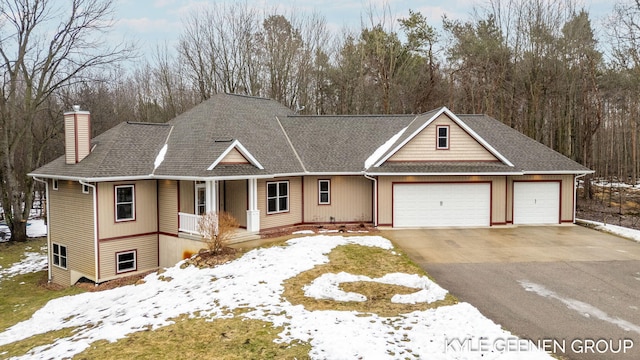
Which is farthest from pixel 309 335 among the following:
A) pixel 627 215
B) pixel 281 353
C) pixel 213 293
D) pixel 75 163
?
pixel 627 215

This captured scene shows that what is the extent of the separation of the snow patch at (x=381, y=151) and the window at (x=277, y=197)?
394 cm

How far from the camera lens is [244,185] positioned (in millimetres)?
17812

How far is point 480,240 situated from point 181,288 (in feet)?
36.8

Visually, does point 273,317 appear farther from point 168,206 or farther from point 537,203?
point 537,203

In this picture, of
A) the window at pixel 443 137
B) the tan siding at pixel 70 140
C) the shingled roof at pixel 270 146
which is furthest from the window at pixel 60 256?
the window at pixel 443 137

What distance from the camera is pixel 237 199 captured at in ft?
59.5

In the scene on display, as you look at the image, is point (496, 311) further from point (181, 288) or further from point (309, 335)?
point (181, 288)

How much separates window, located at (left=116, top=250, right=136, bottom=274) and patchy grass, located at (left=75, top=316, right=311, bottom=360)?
8.87 meters

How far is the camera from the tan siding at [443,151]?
18984mm

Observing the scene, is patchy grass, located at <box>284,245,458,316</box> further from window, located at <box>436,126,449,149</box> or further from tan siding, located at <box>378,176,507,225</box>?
window, located at <box>436,126,449,149</box>

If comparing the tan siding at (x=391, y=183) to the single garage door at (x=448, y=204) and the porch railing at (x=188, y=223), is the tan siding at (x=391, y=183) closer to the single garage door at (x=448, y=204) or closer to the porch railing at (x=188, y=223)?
the single garage door at (x=448, y=204)

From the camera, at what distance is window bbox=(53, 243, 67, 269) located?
17516 mm

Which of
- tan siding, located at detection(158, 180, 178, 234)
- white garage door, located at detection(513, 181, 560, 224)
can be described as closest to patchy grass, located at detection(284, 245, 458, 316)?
tan siding, located at detection(158, 180, 178, 234)

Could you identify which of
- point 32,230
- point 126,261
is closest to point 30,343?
point 126,261
